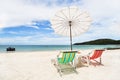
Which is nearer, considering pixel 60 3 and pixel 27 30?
pixel 60 3

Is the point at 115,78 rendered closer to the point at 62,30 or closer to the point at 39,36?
the point at 62,30

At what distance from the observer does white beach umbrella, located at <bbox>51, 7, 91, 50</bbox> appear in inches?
294

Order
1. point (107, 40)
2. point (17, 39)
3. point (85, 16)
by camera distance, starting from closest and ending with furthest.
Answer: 1. point (85, 16)
2. point (17, 39)
3. point (107, 40)

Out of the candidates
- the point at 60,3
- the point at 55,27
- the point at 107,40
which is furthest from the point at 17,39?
the point at 55,27

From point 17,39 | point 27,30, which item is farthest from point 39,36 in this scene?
point 17,39

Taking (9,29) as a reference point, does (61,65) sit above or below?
below

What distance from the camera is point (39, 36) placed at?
53438mm

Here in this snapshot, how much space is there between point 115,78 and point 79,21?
3479 mm

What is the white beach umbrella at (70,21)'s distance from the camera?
7.47m

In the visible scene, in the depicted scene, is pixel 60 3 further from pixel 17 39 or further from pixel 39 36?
pixel 17 39

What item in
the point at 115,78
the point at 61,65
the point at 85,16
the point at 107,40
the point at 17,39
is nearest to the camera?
the point at 115,78

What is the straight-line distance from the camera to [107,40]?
76688 mm

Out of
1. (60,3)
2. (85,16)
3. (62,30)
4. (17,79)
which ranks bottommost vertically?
(17,79)

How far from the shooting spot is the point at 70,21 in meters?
7.73
